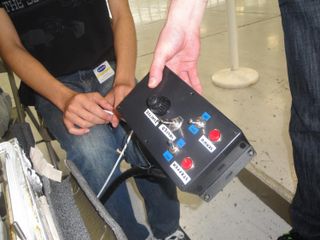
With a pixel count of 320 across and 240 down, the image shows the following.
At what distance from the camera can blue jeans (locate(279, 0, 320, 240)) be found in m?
0.50

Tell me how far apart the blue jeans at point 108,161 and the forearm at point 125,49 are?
68 millimetres

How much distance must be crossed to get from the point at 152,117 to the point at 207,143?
0.37ft

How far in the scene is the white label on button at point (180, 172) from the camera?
469mm

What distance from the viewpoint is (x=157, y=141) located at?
0.52 metres

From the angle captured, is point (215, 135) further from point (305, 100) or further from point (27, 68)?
point (27, 68)

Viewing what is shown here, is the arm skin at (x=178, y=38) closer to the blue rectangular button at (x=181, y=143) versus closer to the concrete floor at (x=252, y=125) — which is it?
the blue rectangular button at (x=181, y=143)

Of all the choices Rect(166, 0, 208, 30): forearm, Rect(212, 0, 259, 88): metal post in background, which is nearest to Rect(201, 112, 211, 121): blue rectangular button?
Rect(166, 0, 208, 30): forearm

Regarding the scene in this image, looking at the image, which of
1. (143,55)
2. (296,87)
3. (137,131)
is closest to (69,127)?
(137,131)

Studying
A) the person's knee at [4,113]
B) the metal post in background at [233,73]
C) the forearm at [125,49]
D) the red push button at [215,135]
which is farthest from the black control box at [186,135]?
the metal post in background at [233,73]

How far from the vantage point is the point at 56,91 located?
30.8 inches

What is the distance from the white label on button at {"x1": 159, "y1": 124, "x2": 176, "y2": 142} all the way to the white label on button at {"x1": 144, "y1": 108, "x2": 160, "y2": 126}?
1 cm

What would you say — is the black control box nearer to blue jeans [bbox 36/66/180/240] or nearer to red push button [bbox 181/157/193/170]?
red push button [bbox 181/157/193/170]

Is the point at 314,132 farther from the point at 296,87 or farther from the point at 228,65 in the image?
the point at 228,65

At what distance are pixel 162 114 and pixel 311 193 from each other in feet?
1.23
